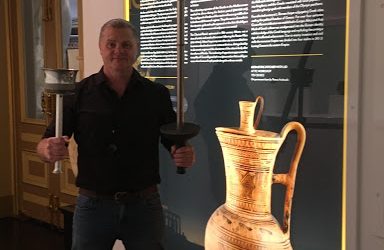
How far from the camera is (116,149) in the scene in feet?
6.00

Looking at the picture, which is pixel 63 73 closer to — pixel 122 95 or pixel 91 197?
pixel 122 95

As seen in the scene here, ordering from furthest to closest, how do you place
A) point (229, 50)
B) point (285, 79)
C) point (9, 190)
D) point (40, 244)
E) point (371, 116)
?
point (9, 190) → point (40, 244) → point (229, 50) → point (285, 79) → point (371, 116)

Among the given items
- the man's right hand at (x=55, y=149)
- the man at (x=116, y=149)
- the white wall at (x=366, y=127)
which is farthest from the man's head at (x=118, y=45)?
the white wall at (x=366, y=127)

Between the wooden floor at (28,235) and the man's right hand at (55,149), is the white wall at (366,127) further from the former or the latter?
the wooden floor at (28,235)

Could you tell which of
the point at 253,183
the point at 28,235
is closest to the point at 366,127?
the point at 253,183

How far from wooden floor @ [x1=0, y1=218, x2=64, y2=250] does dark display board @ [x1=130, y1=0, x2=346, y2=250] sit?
1.47 metres

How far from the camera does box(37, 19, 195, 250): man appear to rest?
182 cm

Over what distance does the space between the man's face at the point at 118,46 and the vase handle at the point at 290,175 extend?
24.7 inches

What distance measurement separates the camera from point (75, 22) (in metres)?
3.53

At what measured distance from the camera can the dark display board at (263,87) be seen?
1698 mm

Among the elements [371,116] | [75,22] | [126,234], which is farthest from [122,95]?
[75,22]

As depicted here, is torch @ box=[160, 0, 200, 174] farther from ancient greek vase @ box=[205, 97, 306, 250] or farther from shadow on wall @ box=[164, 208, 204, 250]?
shadow on wall @ box=[164, 208, 204, 250]

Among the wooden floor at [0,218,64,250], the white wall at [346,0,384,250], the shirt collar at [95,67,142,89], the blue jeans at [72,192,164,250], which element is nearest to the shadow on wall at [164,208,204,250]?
the blue jeans at [72,192,164,250]

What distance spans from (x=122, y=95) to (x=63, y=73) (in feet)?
0.84
